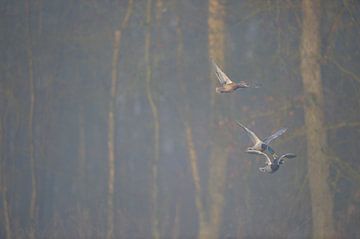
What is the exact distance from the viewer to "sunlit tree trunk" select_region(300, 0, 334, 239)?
11.1 metres

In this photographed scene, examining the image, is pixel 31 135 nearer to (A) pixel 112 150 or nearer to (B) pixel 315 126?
(A) pixel 112 150

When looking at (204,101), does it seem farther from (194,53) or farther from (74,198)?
(74,198)

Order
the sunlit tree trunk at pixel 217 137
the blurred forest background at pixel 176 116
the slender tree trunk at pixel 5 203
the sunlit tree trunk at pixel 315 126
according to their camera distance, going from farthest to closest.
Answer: the slender tree trunk at pixel 5 203 < the sunlit tree trunk at pixel 217 137 < the blurred forest background at pixel 176 116 < the sunlit tree trunk at pixel 315 126

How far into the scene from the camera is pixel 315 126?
11031 mm

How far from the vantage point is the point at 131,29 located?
1702 centimetres

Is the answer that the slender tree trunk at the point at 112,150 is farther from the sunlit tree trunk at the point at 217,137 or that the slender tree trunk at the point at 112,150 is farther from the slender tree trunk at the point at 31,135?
the sunlit tree trunk at the point at 217,137

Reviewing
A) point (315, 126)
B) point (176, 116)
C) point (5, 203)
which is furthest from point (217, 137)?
point (176, 116)

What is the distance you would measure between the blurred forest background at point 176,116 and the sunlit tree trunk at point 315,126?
0.03 meters

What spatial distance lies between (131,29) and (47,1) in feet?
8.30

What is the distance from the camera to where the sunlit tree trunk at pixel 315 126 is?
1106 centimetres

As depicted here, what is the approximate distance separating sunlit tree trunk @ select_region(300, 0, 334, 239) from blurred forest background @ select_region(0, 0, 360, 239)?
25mm

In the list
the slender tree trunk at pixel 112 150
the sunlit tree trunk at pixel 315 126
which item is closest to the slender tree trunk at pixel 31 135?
the slender tree trunk at pixel 112 150

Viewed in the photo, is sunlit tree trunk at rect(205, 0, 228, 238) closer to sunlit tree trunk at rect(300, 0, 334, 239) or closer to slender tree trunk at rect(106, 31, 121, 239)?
sunlit tree trunk at rect(300, 0, 334, 239)

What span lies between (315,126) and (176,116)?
423 inches
